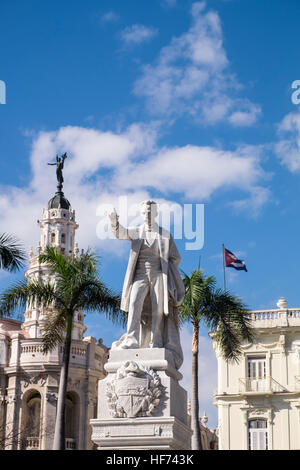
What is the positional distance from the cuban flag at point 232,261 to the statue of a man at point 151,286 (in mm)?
28201

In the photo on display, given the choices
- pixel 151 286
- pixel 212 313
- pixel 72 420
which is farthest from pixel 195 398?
pixel 72 420

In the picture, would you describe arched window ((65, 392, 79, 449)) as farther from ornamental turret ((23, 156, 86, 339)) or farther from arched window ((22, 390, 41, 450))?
ornamental turret ((23, 156, 86, 339))

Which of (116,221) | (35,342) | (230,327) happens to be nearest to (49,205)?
(35,342)

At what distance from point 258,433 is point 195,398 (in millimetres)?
17611

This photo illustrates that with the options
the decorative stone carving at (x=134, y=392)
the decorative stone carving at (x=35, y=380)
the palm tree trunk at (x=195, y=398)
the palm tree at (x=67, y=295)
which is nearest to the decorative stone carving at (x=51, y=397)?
the decorative stone carving at (x=35, y=380)

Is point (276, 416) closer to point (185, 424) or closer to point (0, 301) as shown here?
point (0, 301)

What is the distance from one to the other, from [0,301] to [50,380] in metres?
21.2

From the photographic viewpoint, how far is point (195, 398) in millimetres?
27938

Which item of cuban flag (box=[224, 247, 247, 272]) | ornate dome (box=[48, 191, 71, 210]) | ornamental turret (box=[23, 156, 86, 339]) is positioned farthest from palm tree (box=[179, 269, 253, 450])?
ornate dome (box=[48, 191, 71, 210])

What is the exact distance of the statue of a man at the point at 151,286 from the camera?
12859mm

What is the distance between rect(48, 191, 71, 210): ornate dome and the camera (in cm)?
5616

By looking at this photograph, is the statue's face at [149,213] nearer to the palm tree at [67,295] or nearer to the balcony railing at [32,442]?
the palm tree at [67,295]

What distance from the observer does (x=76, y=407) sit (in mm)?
45656

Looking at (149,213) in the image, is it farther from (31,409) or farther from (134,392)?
(31,409)
